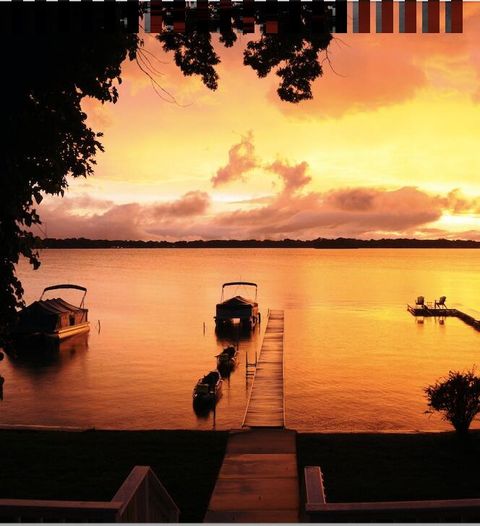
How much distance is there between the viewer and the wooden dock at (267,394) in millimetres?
24719

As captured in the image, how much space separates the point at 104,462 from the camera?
57.9ft

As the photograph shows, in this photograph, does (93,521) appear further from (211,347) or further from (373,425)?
(211,347)

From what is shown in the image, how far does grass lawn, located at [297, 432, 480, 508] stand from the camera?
571 inches

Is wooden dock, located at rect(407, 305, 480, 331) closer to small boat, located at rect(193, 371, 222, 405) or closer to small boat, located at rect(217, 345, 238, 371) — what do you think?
small boat, located at rect(217, 345, 238, 371)

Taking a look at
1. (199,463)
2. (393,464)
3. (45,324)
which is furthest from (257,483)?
(45,324)

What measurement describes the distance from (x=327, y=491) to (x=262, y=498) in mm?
2121

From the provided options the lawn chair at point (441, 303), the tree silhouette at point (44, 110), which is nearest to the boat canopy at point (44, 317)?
the lawn chair at point (441, 303)

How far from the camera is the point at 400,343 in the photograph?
68250mm

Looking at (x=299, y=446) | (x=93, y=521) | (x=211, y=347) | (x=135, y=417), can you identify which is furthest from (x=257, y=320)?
(x=93, y=521)

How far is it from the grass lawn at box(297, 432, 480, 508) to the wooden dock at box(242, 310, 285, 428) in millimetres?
4249

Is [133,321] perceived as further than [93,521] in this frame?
Yes

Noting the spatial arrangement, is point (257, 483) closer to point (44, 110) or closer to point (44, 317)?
point (44, 110)

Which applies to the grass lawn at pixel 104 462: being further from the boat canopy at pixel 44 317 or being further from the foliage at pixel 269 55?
the boat canopy at pixel 44 317

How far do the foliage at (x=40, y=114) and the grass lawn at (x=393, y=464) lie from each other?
9.28 meters
